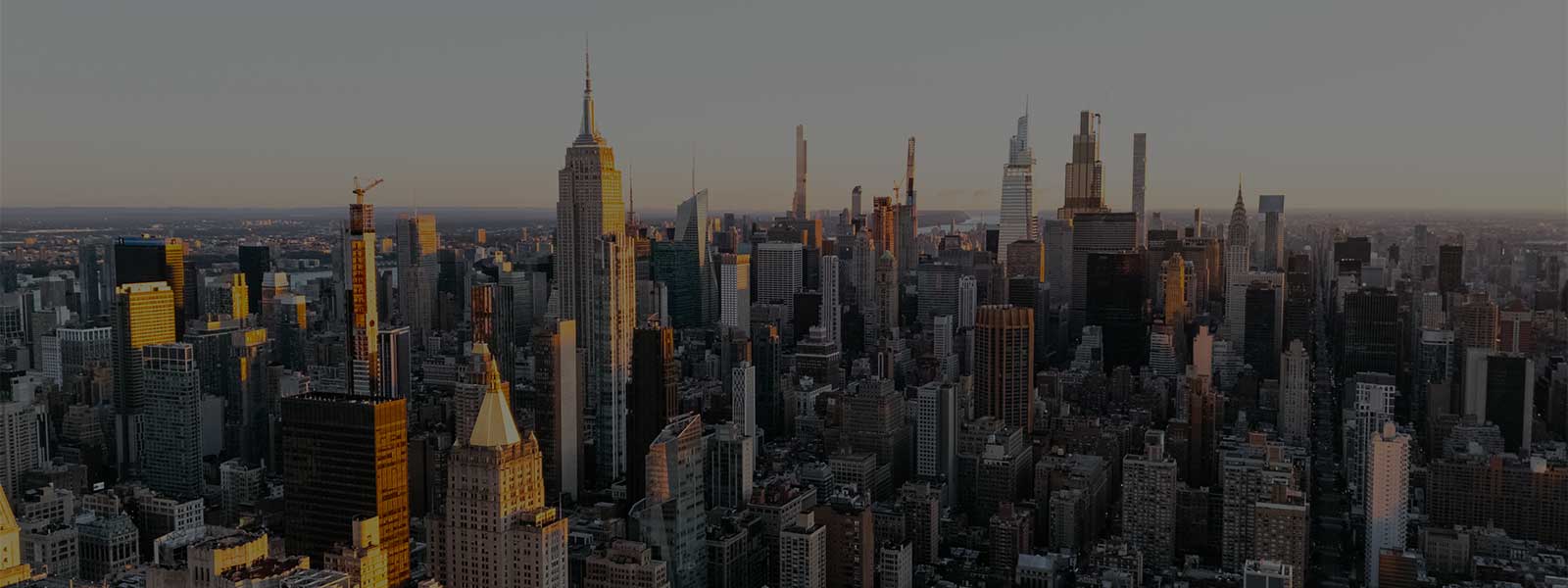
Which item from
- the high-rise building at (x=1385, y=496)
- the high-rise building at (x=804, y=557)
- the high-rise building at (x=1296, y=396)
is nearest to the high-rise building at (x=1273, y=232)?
the high-rise building at (x=1296, y=396)

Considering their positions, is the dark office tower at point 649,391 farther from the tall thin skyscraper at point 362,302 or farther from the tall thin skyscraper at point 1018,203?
the tall thin skyscraper at point 1018,203

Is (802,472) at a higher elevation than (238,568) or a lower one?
lower

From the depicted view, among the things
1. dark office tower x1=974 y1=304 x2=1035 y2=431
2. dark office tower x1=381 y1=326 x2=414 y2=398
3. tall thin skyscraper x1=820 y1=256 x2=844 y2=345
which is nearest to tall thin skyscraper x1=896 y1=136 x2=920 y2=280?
tall thin skyscraper x1=820 y1=256 x2=844 y2=345

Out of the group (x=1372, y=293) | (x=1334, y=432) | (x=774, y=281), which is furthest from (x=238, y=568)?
(x=774, y=281)

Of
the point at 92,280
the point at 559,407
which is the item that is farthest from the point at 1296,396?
the point at 92,280

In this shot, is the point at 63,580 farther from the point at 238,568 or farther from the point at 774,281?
the point at 774,281

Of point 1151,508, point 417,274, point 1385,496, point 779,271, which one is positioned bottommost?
point 1151,508

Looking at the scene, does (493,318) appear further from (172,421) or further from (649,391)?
(172,421)
